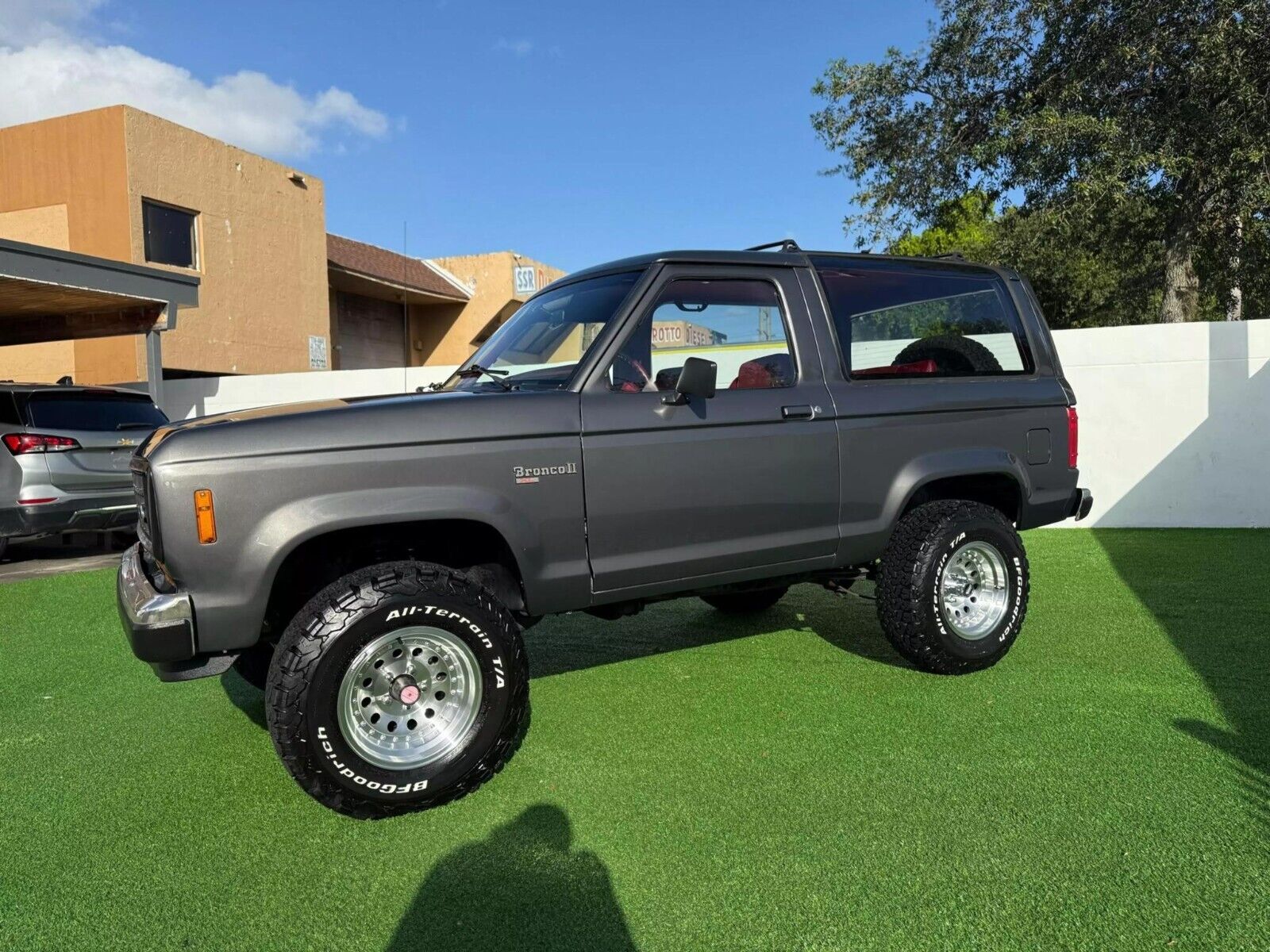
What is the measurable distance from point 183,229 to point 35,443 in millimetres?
11523

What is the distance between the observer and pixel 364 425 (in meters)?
3.21

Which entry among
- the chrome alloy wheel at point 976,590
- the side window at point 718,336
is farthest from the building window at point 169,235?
the chrome alloy wheel at point 976,590

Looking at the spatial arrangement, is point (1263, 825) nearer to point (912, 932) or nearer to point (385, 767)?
point (912, 932)

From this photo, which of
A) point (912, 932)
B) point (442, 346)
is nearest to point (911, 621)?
point (912, 932)

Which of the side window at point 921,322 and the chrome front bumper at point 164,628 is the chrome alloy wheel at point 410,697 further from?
the side window at point 921,322

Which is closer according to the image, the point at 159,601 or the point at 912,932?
the point at 912,932

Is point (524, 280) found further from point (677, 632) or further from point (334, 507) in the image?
point (334, 507)

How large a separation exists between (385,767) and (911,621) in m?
2.59

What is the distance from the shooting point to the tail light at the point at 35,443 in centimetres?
763

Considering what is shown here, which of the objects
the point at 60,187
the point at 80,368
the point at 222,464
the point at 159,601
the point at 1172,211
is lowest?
the point at 159,601

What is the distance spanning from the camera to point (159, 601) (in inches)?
119

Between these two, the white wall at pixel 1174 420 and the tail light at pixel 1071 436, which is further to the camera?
the white wall at pixel 1174 420

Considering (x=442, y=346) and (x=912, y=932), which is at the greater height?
(x=442, y=346)

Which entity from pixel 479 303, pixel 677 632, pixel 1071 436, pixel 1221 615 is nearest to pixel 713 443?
pixel 677 632
